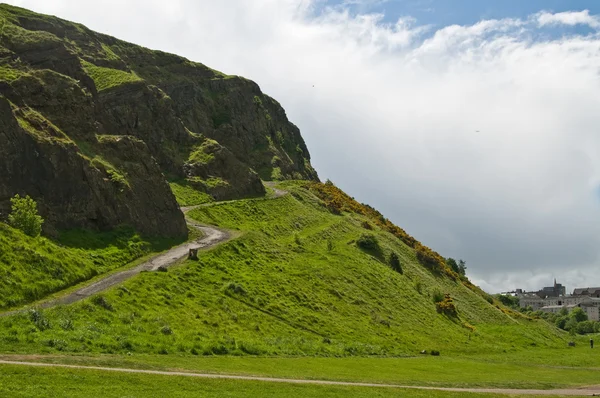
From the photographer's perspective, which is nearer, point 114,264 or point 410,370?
point 410,370

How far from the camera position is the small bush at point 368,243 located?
330 ft

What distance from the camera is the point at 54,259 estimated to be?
49.2 meters

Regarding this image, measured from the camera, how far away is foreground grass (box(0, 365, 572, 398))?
24.3 metres

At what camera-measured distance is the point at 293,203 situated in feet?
A: 383

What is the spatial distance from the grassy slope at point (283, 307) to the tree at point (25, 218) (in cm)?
1010

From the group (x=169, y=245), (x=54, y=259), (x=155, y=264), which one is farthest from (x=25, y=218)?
(x=169, y=245)

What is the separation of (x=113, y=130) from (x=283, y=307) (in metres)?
40.1

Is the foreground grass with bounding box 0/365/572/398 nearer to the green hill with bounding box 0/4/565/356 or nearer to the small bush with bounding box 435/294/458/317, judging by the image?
the green hill with bounding box 0/4/565/356

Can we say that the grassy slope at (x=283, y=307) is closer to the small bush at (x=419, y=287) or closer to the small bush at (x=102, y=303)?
the small bush at (x=102, y=303)

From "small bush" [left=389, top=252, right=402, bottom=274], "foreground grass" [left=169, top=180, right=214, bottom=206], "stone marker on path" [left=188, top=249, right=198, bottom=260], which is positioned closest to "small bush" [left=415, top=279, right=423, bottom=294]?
"small bush" [left=389, top=252, right=402, bottom=274]

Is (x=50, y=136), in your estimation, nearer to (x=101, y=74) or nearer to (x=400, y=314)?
(x=400, y=314)

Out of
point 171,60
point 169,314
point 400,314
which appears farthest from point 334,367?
point 171,60

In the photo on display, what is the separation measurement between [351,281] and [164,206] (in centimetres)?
2860

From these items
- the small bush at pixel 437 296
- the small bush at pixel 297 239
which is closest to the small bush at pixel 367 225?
the small bush at pixel 297 239
